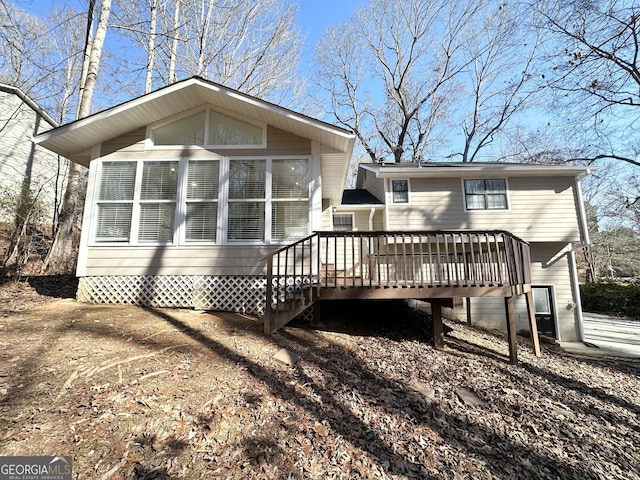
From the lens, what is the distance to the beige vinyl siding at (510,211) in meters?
10.3

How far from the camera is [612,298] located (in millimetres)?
17438

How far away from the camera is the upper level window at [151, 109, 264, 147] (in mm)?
7281

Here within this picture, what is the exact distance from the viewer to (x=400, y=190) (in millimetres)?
10945

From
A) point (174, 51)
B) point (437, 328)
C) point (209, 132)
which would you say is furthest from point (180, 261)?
point (174, 51)

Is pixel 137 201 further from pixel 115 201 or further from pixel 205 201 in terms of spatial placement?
pixel 205 201

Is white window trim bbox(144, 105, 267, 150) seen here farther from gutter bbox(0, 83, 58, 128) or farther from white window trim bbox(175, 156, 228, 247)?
gutter bbox(0, 83, 58, 128)

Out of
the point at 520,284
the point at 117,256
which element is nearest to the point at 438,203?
the point at 520,284

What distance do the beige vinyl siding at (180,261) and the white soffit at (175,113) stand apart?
267 centimetres

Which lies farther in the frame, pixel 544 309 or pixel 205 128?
pixel 544 309

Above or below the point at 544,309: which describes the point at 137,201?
above

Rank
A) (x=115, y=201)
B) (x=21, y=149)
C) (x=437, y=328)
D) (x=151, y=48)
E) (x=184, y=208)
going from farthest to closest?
(x=151, y=48) → (x=21, y=149) → (x=115, y=201) → (x=184, y=208) → (x=437, y=328)

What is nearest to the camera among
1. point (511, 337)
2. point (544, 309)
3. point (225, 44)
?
point (511, 337)

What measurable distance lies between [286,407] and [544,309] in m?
11.5

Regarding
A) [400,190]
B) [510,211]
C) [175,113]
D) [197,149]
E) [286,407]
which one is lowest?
[286,407]
